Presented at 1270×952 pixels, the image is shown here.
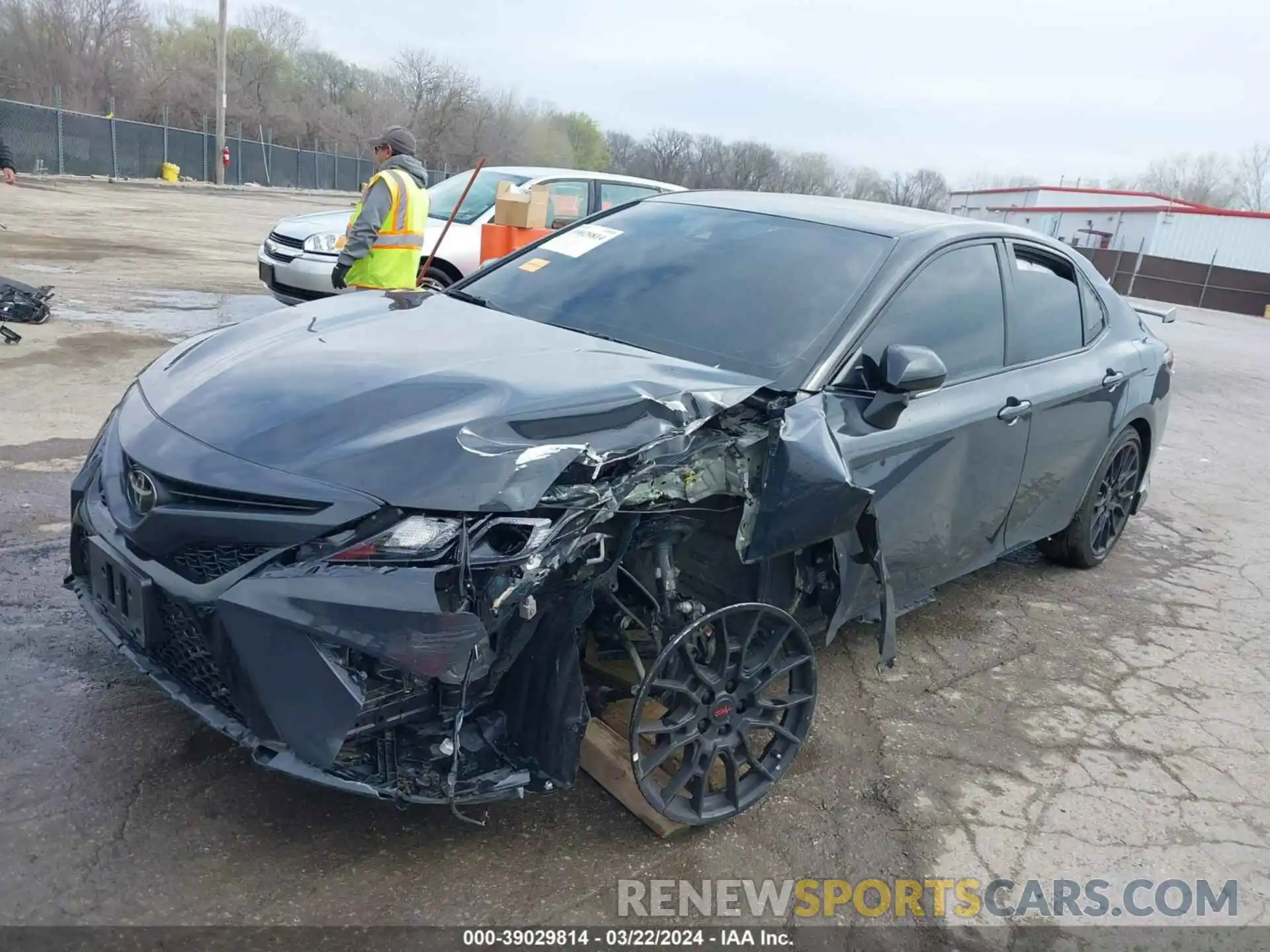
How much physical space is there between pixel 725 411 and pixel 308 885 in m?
1.66

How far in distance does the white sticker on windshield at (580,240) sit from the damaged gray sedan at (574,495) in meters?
0.03

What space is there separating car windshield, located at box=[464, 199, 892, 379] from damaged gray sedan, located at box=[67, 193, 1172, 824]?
1cm

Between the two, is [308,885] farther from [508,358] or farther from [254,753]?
[508,358]

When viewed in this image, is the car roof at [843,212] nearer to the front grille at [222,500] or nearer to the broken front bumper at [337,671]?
the broken front bumper at [337,671]

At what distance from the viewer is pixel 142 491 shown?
2459mm

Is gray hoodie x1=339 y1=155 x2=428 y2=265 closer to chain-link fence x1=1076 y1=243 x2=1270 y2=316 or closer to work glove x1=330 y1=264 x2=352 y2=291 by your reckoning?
work glove x1=330 y1=264 x2=352 y2=291

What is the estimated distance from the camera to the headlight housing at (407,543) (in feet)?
7.21

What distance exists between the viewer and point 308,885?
2420mm

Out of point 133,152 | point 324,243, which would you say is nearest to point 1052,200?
point 133,152

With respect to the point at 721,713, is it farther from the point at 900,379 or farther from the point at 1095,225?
the point at 1095,225

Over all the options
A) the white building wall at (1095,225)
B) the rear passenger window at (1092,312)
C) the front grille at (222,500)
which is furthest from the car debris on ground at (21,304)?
the white building wall at (1095,225)

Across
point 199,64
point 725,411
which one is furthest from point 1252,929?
point 199,64

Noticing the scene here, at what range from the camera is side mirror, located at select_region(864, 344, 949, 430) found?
299 cm

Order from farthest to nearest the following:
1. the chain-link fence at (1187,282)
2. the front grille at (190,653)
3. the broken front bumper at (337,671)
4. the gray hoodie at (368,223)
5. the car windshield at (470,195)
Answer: the chain-link fence at (1187,282) < the car windshield at (470,195) < the gray hoodie at (368,223) < the front grille at (190,653) < the broken front bumper at (337,671)
